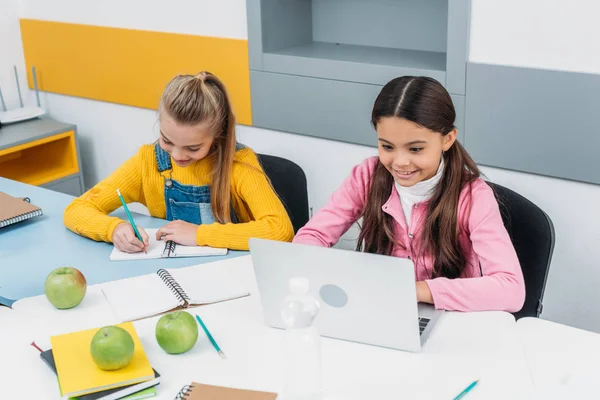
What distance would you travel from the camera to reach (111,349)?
127 cm

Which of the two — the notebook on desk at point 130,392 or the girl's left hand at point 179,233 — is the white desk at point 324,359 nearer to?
the notebook on desk at point 130,392

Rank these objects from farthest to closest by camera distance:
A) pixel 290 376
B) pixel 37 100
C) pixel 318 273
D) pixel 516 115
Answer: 1. pixel 37 100
2. pixel 516 115
3. pixel 318 273
4. pixel 290 376

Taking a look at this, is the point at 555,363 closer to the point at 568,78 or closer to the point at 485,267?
the point at 485,267

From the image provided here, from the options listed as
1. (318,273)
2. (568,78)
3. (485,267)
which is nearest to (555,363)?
(485,267)

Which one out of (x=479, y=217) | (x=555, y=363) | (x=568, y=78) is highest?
(x=568, y=78)

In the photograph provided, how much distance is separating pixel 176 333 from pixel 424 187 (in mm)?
683

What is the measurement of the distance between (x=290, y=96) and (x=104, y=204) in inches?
37.1

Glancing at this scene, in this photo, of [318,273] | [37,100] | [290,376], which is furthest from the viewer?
[37,100]

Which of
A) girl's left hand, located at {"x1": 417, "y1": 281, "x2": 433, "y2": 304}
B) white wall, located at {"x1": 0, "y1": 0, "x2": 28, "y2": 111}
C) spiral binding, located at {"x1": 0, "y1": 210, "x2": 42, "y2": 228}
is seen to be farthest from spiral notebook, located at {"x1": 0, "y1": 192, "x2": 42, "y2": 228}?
white wall, located at {"x1": 0, "y1": 0, "x2": 28, "y2": 111}

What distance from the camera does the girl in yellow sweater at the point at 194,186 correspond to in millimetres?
1907

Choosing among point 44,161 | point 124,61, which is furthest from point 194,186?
point 44,161

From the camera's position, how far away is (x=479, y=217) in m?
1.67

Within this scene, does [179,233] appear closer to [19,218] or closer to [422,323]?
[19,218]

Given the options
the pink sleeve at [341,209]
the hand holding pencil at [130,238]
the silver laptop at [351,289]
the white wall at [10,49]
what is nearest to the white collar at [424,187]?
the pink sleeve at [341,209]
